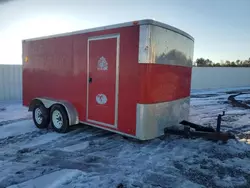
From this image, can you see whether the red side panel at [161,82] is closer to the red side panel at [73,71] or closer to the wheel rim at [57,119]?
the red side panel at [73,71]

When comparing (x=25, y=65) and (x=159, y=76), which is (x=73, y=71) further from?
(x=25, y=65)

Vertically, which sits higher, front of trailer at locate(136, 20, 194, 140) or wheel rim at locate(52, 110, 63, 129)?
front of trailer at locate(136, 20, 194, 140)

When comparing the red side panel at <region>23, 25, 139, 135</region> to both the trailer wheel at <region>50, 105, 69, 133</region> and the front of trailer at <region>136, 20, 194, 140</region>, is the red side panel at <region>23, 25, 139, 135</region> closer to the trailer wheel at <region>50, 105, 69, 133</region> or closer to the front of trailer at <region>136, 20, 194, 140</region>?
the front of trailer at <region>136, 20, 194, 140</region>

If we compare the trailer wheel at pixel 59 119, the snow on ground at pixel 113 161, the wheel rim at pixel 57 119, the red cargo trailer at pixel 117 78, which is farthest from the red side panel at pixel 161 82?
the wheel rim at pixel 57 119

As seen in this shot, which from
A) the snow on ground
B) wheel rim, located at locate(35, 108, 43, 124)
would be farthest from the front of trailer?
wheel rim, located at locate(35, 108, 43, 124)

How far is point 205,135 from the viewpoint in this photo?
4375mm

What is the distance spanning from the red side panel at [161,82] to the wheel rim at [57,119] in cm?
248

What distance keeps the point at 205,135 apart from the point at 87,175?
8.14 ft

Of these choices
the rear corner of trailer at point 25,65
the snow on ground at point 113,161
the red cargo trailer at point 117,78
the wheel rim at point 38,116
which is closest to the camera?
the snow on ground at point 113,161

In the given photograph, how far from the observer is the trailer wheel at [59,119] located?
5309 mm

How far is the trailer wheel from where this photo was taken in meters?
5.31

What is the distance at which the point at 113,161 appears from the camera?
12.7 ft

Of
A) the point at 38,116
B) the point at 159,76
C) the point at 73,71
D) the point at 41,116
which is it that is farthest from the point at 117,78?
the point at 38,116

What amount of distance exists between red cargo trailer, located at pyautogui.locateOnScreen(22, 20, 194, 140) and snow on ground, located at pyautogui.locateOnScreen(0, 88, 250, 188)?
1.38 ft
